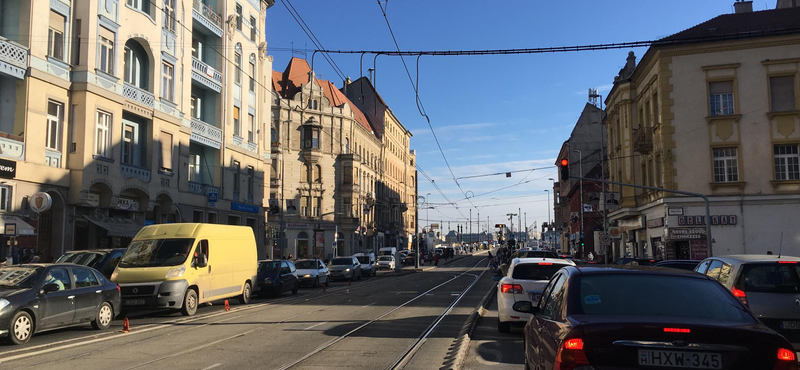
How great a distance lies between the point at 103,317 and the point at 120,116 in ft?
47.6

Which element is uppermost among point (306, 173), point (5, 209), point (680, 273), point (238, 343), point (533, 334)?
point (306, 173)

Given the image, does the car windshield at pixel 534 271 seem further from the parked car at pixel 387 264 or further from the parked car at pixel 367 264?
the parked car at pixel 387 264

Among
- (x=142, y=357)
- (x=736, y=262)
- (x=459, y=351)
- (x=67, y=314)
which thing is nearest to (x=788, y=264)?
(x=736, y=262)

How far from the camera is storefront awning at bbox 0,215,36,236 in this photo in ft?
66.9

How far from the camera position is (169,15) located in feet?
98.2

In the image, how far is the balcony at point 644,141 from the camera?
3559 centimetres

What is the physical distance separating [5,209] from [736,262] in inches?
823

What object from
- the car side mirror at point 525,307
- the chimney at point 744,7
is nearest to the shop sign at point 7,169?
the car side mirror at point 525,307

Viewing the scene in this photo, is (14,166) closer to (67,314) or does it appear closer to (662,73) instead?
(67,314)

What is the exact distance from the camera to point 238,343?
1126 cm

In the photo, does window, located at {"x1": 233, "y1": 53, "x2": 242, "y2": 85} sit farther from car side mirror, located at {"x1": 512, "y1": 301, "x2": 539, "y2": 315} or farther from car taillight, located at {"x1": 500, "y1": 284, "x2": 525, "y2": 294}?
car side mirror, located at {"x1": 512, "y1": 301, "x2": 539, "y2": 315}

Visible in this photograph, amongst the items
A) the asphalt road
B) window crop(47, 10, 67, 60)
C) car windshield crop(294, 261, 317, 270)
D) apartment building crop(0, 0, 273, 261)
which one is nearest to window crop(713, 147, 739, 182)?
the asphalt road

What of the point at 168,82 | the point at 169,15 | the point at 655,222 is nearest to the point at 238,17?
the point at 169,15

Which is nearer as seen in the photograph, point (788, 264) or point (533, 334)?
point (533, 334)
